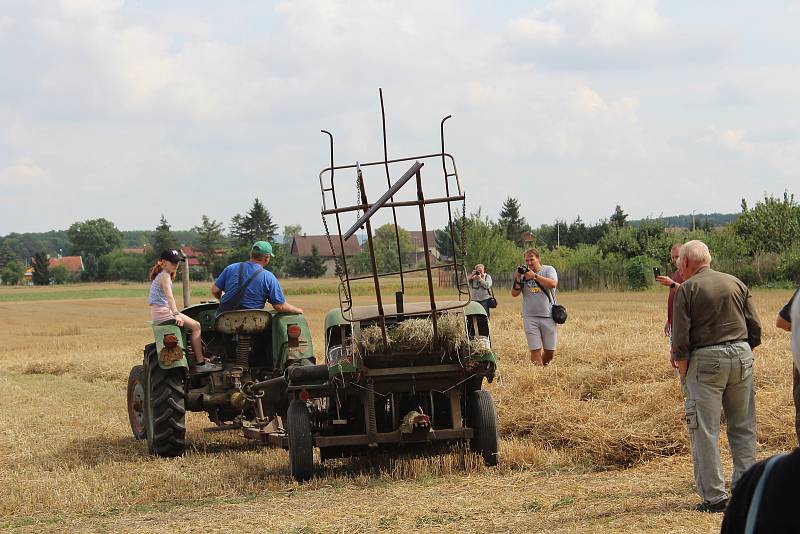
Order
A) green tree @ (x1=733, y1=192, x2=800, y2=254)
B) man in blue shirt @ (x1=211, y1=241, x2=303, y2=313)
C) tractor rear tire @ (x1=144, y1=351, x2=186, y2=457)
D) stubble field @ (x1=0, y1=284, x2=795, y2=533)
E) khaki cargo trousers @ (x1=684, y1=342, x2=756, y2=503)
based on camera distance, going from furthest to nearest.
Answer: green tree @ (x1=733, y1=192, x2=800, y2=254)
man in blue shirt @ (x1=211, y1=241, x2=303, y2=313)
tractor rear tire @ (x1=144, y1=351, x2=186, y2=457)
stubble field @ (x1=0, y1=284, x2=795, y2=533)
khaki cargo trousers @ (x1=684, y1=342, x2=756, y2=503)

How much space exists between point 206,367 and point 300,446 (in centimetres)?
218

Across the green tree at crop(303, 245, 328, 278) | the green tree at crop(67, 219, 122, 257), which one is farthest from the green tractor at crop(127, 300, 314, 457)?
the green tree at crop(67, 219, 122, 257)

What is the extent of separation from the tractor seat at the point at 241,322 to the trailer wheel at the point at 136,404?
1304mm

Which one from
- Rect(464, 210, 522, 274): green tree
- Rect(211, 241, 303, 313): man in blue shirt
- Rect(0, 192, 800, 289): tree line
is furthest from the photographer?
Rect(464, 210, 522, 274): green tree

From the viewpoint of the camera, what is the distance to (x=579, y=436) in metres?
8.35

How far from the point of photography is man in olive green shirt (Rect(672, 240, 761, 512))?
623cm

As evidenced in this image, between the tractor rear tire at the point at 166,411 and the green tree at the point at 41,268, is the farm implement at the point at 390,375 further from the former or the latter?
the green tree at the point at 41,268

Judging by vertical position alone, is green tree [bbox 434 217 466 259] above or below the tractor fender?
above

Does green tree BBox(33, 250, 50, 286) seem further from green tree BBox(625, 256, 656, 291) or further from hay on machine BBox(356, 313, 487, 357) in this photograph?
hay on machine BBox(356, 313, 487, 357)

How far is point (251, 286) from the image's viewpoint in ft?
31.7

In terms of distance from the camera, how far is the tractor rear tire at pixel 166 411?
935 cm

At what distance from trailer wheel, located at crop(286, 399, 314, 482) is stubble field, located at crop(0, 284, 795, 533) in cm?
12

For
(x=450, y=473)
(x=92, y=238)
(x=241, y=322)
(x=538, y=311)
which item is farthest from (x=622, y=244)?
(x=92, y=238)

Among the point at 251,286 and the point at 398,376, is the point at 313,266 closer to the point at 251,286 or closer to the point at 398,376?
the point at 251,286
